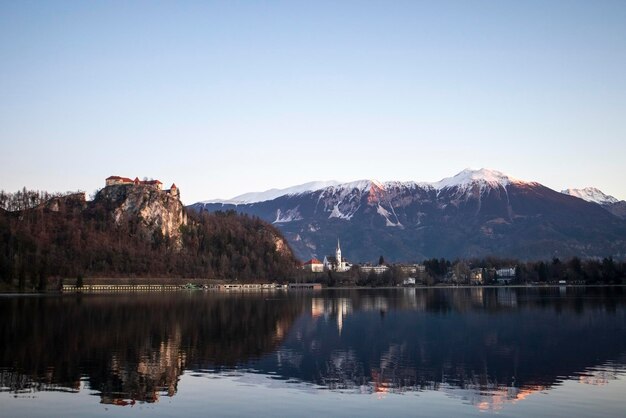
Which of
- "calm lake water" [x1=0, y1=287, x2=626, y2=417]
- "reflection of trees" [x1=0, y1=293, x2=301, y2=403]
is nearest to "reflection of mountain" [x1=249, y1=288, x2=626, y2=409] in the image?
"calm lake water" [x1=0, y1=287, x2=626, y2=417]

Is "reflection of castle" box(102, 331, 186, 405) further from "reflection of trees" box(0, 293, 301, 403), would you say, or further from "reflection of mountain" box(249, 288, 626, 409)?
"reflection of mountain" box(249, 288, 626, 409)

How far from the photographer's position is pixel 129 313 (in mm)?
83500

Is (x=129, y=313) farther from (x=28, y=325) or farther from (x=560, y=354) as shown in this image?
(x=560, y=354)

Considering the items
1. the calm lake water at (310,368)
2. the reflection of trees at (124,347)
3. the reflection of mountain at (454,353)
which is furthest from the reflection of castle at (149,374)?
the reflection of mountain at (454,353)

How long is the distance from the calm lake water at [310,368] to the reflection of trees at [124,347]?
0.14 m

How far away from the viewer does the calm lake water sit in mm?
30297

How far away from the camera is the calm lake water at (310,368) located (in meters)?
30.3

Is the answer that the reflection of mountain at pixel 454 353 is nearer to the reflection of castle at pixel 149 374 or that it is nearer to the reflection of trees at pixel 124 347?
the reflection of trees at pixel 124 347

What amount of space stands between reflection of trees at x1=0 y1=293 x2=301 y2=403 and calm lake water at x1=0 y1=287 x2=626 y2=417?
0.14 m

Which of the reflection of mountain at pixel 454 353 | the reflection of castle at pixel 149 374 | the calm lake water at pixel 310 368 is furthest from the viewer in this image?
the reflection of mountain at pixel 454 353

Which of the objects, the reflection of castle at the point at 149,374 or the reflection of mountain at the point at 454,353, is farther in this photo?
the reflection of mountain at the point at 454,353

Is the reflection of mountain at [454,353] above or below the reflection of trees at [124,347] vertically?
below

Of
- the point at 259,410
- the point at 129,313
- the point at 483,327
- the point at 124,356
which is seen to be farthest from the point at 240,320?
the point at 259,410

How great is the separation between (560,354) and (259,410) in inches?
1013
